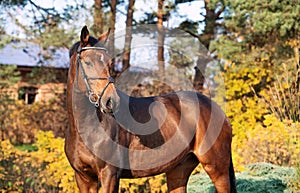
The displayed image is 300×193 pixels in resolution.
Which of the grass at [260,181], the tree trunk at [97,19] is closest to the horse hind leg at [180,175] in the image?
the grass at [260,181]

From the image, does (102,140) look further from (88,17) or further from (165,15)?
(165,15)

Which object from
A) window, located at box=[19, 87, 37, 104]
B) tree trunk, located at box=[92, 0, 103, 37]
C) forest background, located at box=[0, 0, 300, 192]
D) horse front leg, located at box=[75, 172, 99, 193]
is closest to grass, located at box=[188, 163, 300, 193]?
forest background, located at box=[0, 0, 300, 192]

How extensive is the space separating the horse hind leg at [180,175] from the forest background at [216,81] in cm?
167

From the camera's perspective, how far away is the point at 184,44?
58.0 feet

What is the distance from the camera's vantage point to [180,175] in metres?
3.90

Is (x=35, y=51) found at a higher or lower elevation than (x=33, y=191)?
higher

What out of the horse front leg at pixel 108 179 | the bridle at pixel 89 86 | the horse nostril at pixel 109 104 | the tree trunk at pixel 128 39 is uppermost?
the tree trunk at pixel 128 39

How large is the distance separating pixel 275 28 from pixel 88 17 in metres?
4.69

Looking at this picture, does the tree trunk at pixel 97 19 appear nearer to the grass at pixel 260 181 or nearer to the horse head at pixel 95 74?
the grass at pixel 260 181

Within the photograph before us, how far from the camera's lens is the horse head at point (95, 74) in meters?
2.75

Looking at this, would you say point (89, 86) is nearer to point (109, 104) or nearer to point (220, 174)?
point (109, 104)

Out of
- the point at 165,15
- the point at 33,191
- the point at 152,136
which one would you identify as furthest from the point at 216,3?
the point at 152,136

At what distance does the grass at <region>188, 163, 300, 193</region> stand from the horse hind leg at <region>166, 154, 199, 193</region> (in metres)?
1.12

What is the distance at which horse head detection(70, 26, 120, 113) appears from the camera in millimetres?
2752
